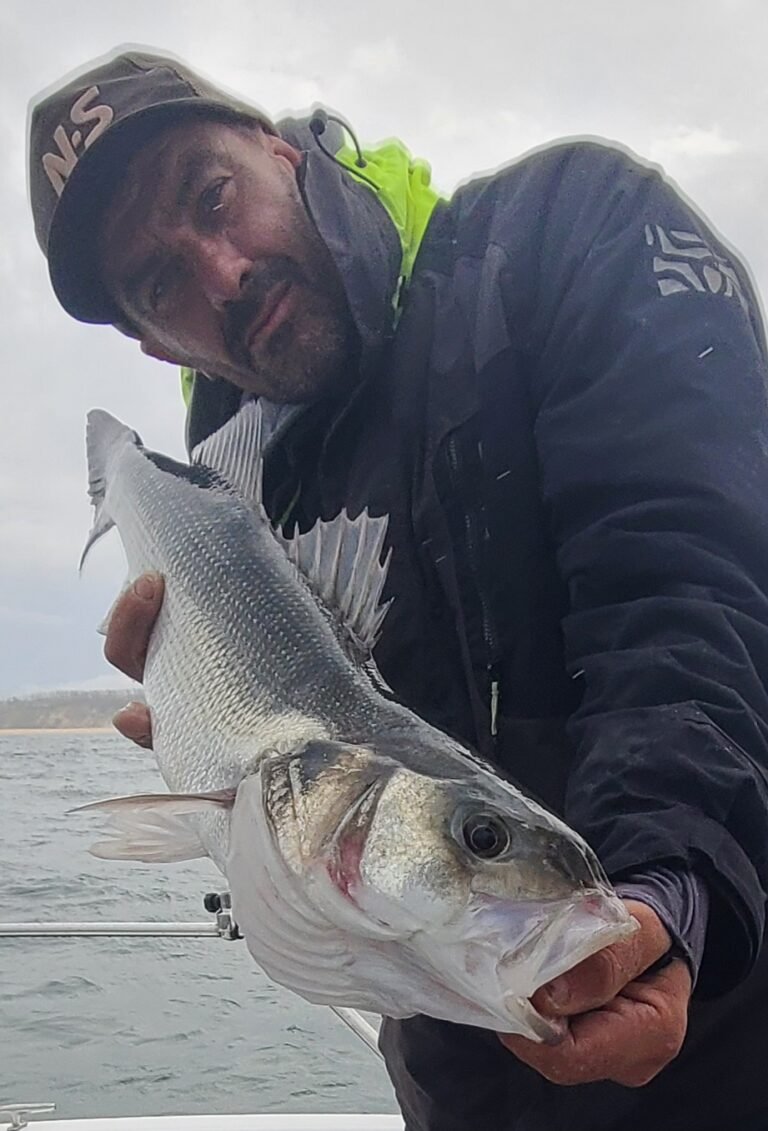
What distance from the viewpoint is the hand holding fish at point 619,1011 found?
0.64 metres

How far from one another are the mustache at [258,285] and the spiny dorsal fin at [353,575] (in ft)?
1.36

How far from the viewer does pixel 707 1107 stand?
106 centimetres

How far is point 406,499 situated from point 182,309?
1.37 ft

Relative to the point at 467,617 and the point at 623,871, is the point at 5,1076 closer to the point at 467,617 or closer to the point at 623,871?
the point at 467,617

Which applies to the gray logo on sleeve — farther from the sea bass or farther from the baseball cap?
the baseball cap

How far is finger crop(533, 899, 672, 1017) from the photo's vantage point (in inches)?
25.0

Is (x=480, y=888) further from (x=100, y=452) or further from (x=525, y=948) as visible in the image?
(x=100, y=452)

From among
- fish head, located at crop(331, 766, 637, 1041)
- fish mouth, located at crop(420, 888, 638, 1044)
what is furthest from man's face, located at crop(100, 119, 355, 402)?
fish mouth, located at crop(420, 888, 638, 1044)

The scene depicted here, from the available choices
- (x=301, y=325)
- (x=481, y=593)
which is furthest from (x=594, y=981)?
(x=301, y=325)

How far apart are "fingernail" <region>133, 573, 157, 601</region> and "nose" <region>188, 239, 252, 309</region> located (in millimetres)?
386

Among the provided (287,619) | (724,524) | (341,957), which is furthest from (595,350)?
(341,957)

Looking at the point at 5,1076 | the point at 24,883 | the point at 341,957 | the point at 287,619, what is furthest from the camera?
the point at 24,883

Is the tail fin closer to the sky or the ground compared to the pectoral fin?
closer to the sky

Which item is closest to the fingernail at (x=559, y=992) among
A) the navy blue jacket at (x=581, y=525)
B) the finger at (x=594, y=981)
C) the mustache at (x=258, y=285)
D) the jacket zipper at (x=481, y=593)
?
the finger at (x=594, y=981)
